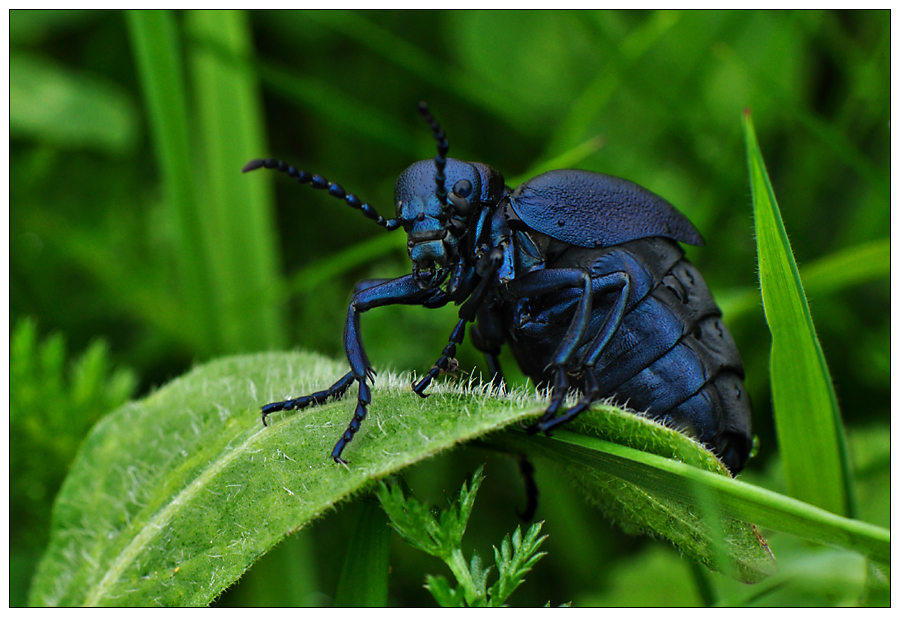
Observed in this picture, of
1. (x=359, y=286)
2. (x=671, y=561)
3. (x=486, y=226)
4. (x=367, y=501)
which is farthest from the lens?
(x=671, y=561)

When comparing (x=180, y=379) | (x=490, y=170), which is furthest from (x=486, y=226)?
(x=180, y=379)

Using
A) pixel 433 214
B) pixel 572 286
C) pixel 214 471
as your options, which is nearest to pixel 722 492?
pixel 572 286

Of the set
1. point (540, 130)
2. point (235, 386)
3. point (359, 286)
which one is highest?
point (540, 130)

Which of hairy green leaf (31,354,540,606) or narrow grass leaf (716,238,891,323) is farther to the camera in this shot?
narrow grass leaf (716,238,891,323)

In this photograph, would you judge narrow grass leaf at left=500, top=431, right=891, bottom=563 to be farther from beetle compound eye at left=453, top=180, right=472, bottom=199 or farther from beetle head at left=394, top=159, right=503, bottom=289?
beetle compound eye at left=453, top=180, right=472, bottom=199

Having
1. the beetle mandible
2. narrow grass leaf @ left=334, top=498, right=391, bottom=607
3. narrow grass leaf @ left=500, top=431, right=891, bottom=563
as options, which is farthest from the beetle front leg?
narrow grass leaf @ left=500, top=431, right=891, bottom=563

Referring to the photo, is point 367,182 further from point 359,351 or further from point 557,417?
point 557,417

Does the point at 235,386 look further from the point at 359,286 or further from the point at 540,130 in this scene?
the point at 540,130

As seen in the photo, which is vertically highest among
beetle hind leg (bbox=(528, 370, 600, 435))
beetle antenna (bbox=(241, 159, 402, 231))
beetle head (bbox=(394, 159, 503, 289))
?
beetle antenna (bbox=(241, 159, 402, 231))
